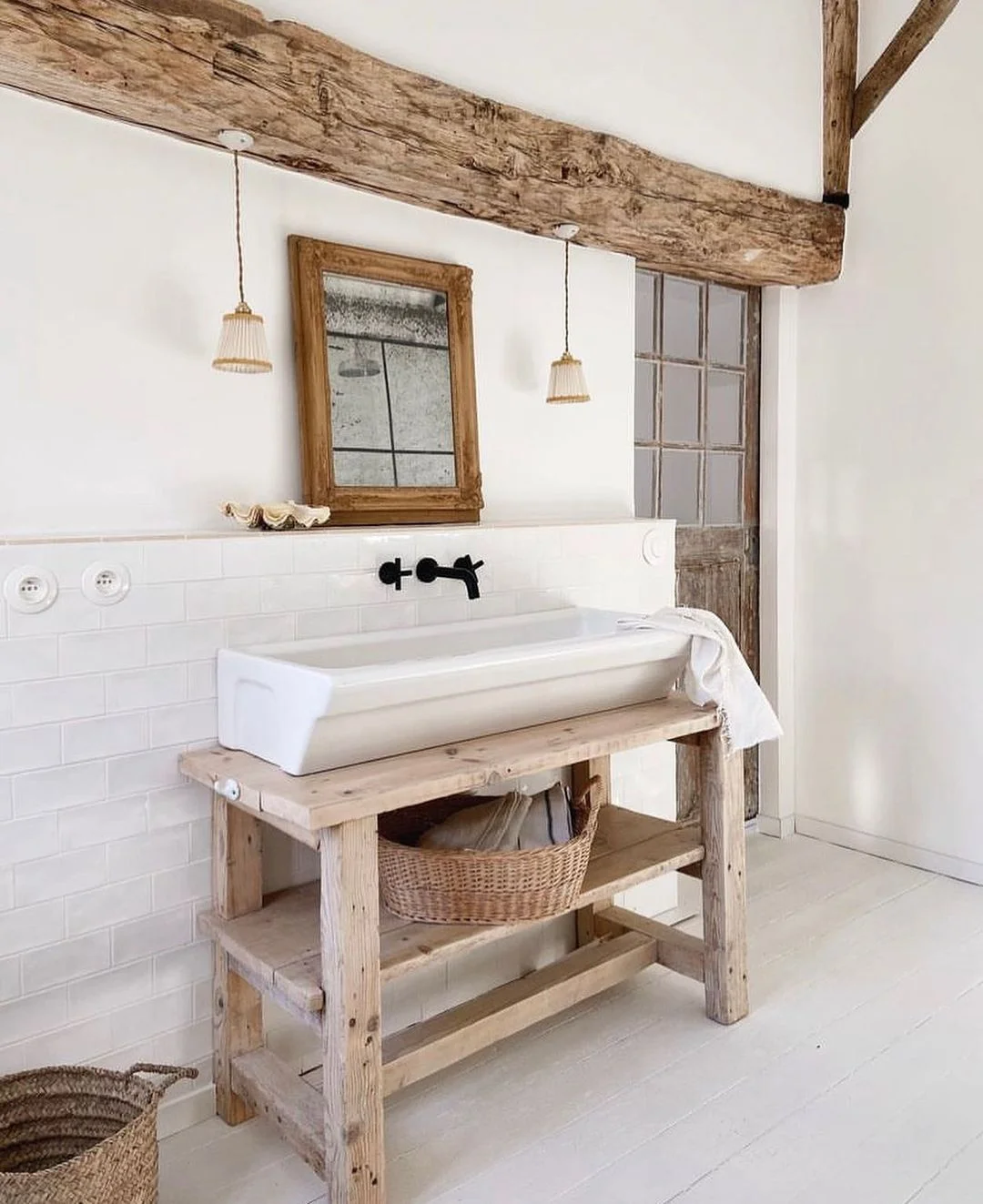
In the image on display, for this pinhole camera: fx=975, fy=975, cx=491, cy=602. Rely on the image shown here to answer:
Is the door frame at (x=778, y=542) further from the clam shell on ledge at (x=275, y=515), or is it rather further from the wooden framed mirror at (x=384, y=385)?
the clam shell on ledge at (x=275, y=515)

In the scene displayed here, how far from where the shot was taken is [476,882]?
204cm

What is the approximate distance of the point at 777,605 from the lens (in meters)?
3.94

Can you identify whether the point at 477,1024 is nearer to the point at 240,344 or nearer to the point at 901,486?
the point at 240,344

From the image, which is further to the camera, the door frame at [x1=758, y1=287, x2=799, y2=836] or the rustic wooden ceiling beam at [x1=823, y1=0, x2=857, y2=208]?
the door frame at [x1=758, y1=287, x2=799, y2=836]

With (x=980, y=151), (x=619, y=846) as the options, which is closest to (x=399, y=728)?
(x=619, y=846)

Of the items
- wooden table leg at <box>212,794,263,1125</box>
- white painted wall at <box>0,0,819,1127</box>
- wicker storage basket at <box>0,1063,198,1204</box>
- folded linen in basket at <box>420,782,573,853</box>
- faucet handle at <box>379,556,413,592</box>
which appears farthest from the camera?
faucet handle at <box>379,556,413,592</box>

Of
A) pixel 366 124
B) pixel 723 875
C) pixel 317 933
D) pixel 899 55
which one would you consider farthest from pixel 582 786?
pixel 899 55

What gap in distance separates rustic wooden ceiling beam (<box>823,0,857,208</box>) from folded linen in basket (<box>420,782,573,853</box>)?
267 centimetres

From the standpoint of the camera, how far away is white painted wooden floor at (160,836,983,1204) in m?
2.00

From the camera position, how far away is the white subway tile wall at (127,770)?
1.93 m

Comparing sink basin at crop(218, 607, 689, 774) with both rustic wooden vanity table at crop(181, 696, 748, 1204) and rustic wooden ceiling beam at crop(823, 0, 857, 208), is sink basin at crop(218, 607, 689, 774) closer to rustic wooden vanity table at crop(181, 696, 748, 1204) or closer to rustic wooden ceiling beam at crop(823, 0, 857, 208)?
rustic wooden vanity table at crop(181, 696, 748, 1204)

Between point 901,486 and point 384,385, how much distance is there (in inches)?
81.2

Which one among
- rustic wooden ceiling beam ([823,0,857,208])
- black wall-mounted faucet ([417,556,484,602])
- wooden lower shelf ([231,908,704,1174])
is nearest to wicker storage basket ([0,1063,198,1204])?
wooden lower shelf ([231,908,704,1174])

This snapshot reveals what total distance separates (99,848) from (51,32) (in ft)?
5.21
